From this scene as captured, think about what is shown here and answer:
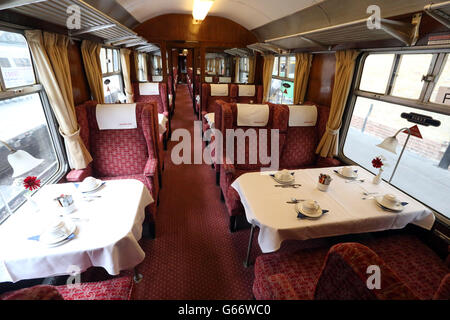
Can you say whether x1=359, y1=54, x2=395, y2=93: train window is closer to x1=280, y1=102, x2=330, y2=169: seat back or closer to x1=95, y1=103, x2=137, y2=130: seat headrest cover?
x1=280, y1=102, x2=330, y2=169: seat back

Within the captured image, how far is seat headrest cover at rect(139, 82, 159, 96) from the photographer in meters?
5.74

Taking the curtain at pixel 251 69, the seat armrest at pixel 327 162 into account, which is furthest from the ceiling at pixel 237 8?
the seat armrest at pixel 327 162

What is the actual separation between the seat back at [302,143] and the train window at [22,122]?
307 centimetres

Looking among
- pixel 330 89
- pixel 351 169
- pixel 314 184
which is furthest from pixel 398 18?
pixel 314 184

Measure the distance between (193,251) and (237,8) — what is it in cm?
526

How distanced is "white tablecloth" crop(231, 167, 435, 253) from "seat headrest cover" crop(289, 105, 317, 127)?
Answer: 49.1 inches

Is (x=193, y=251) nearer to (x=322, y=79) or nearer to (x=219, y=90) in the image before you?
(x=322, y=79)

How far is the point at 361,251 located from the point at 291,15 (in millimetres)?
4238

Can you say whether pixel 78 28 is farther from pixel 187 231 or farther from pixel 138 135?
pixel 187 231

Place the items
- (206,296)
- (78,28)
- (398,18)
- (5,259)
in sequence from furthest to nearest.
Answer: (78,28) → (398,18) → (206,296) → (5,259)

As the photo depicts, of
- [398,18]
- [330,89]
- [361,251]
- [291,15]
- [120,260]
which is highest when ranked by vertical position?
[291,15]

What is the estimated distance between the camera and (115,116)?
2.92 metres
